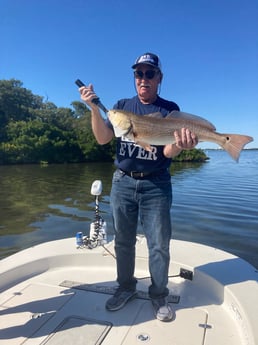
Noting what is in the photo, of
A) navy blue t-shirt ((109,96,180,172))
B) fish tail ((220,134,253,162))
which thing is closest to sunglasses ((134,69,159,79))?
navy blue t-shirt ((109,96,180,172))

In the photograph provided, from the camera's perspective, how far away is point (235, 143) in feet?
9.44

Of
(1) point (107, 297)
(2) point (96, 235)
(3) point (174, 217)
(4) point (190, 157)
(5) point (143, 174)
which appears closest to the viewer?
(5) point (143, 174)

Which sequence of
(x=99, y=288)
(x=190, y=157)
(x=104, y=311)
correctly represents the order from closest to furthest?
(x=104, y=311), (x=99, y=288), (x=190, y=157)

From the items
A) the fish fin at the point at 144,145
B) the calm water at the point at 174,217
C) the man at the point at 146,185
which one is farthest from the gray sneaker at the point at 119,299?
the calm water at the point at 174,217

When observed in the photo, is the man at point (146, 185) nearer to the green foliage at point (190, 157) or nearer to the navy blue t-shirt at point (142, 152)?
the navy blue t-shirt at point (142, 152)

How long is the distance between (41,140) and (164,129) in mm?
49450

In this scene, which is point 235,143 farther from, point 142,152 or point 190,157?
point 190,157

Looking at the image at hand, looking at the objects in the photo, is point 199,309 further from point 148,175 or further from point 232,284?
point 148,175

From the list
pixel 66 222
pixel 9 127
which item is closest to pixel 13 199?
pixel 66 222

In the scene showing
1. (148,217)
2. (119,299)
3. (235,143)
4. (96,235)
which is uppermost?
(235,143)

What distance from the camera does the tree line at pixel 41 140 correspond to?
48.0m

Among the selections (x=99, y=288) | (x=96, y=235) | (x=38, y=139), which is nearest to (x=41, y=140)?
(x=38, y=139)

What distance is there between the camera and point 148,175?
306 centimetres

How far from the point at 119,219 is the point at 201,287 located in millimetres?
1441
